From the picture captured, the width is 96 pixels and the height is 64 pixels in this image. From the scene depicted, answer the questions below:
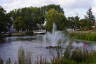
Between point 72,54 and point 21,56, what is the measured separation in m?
3.99

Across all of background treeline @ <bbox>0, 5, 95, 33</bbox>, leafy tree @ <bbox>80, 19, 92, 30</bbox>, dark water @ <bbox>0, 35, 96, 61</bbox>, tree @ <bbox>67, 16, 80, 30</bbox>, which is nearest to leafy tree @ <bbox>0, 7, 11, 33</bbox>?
background treeline @ <bbox>0, 5, 95, 33</bbox>

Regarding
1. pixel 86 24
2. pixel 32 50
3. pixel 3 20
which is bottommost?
pixel 32 50

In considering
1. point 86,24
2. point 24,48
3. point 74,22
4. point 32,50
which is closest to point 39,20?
point 74,22

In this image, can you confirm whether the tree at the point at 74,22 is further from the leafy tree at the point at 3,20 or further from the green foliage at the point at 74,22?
the leafy tree at the point at 3,20

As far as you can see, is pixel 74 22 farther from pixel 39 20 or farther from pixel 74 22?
pixel 39 20

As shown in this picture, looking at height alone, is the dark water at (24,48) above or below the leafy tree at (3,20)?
below

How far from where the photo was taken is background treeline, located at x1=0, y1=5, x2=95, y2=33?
7944 cm

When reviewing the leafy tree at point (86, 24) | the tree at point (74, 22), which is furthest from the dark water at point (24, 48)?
the tree at point (74, 22)

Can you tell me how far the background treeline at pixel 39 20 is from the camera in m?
79.4

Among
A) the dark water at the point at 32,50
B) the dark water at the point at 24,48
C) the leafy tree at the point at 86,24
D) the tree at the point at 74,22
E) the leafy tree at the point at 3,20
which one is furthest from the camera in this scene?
the tree at the point at 74,22

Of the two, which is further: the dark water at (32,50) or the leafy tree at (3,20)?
the leafy tree at (3,20)

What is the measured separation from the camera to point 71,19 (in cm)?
9425

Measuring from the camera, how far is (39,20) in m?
109

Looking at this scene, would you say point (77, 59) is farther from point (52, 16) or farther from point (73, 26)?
point (73, 26)
